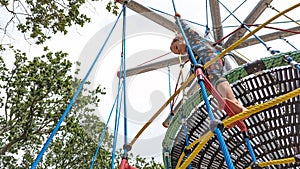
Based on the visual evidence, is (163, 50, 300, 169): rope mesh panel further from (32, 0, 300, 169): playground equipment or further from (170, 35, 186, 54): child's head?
(170, 35, 186, 54): child's head

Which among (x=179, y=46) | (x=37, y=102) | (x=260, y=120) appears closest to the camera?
(x=260, y=120)

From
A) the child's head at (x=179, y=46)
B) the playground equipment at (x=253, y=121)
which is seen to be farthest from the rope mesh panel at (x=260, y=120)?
the child's head at (x=179, y=46)

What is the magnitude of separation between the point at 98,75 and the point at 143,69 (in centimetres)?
130

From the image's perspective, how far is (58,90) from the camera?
6.41 meters

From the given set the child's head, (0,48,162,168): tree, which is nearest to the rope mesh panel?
the child's head

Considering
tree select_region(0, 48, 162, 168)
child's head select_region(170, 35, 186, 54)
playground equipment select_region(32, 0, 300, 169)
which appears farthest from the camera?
tree select_region(0, 48, 162, 168)

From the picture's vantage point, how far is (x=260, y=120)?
6.87 feet

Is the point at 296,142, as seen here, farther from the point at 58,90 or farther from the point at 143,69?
the point at 58,90

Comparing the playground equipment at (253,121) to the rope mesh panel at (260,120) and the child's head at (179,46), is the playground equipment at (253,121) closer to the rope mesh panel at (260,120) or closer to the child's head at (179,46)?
the rope mesh panel at (260,120)

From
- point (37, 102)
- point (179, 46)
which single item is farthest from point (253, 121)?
point (37, 102)

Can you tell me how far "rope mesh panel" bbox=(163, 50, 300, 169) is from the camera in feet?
6.58

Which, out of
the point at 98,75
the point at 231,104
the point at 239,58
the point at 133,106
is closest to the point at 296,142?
the point at 231,104

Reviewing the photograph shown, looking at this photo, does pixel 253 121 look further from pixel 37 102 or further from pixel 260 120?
pixel 37 102

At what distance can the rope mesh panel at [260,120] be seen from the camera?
79.0 inches
